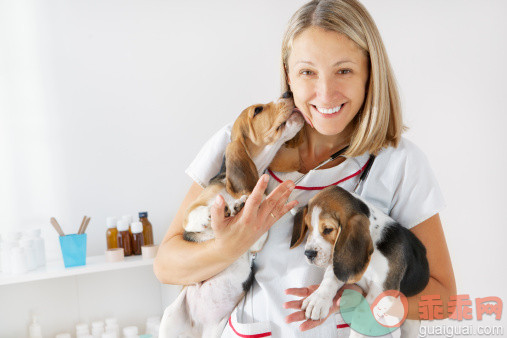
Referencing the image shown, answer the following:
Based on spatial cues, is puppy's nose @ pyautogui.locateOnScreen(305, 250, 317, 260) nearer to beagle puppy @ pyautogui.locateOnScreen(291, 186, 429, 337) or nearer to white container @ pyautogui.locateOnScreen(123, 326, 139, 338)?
beagle puppy @ pyautogui.locateOnScreen(291, 186, 429, 337)

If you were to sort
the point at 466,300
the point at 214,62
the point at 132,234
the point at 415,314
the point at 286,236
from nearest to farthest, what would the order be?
the point at 415,314, the point at 286,236, the point at 466,300, the point at 132,234, the point at 214,62

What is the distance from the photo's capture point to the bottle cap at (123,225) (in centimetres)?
264

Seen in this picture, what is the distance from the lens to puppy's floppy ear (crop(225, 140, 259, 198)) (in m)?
1.12

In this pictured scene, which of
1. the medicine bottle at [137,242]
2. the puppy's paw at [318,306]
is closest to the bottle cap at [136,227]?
the medicine bottle at [137,242]

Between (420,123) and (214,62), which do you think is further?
(420,123)

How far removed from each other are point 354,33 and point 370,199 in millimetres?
412

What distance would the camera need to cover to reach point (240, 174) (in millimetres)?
1134

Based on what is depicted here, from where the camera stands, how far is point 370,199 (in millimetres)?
1215

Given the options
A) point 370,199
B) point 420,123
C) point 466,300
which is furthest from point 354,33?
point 420,123

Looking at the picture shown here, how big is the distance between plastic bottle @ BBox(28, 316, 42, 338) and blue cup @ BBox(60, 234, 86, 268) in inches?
18.3

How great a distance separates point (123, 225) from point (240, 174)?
1696 millimetres

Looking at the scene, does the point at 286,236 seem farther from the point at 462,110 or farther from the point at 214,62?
the point at 462,110

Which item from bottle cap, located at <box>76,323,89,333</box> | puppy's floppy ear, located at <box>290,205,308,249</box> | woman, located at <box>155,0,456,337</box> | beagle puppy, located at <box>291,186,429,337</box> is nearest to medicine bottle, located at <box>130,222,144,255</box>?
bottle cap, located at <box>76,323,89,333</box>

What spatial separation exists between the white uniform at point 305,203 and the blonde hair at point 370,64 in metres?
0.06
